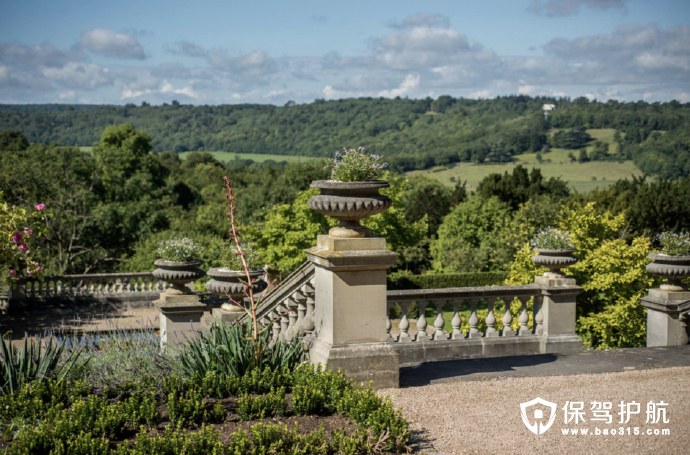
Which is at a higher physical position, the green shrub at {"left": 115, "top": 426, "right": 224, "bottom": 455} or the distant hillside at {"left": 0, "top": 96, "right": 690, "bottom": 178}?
the distant hillside at {"left": 0, "top": 96, "right": 690, "bottom": 178}

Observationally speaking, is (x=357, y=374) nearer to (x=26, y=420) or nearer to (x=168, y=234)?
(x=26, y=420)

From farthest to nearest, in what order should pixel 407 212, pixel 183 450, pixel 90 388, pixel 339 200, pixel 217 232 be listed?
pixel 407 212 → pixel 217 232 → pixel 339 200 → pixel 90 388 → pixel 183 450

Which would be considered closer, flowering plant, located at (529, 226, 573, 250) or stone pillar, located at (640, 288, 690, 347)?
flowering plant, located at (529, 226, 573, 250)

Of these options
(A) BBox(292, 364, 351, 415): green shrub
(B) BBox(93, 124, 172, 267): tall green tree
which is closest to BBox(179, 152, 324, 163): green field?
(B) BBox(93, 124, 172, 267): tall green tree

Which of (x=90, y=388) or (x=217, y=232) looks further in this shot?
(x=217, y=232)

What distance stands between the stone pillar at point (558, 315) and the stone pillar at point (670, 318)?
1.72 metres

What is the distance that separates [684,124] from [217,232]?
206 ft

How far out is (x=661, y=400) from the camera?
24.7ft

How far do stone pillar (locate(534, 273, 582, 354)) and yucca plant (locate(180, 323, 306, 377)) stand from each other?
417cm

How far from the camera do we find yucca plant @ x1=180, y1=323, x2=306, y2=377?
23.1 ft

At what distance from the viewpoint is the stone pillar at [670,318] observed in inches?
441

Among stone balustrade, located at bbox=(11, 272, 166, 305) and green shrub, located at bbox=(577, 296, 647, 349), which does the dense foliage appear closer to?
green shrub, located at bbox=(577, 296, 647, 349)

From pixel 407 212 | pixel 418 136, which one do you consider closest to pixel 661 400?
pixel 407 212

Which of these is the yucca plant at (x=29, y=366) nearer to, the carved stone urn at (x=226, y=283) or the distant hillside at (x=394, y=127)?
the carved stone urn at (x=226, y=283)
